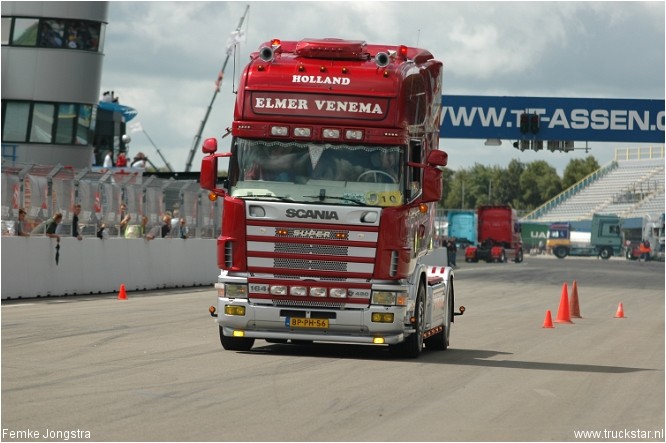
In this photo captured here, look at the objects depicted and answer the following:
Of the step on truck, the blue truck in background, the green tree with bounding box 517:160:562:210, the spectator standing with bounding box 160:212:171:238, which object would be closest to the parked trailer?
the blue truck in background

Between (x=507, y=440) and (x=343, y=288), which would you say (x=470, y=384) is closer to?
(x=343, y=288)

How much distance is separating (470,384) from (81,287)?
55.4 feet

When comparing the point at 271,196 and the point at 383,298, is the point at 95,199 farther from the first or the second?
the point at 383,298

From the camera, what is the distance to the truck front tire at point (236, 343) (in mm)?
16125

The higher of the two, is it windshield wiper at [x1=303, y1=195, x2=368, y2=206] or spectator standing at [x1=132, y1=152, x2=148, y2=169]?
spectator standing at [x1=132, y1=152, x2=148, y2=169]

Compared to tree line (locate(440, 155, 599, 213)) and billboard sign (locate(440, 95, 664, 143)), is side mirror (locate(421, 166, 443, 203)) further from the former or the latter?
tree line (locate(440, 155, 599, 213))

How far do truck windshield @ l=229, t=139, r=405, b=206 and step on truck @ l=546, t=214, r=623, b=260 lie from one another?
93945mm

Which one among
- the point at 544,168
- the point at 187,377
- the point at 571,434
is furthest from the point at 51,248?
the point at 544,168

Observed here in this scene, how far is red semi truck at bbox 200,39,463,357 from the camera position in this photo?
15.1 meters

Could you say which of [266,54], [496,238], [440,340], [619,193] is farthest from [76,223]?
[619,193]

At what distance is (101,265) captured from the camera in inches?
1180

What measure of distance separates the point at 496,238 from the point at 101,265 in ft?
196

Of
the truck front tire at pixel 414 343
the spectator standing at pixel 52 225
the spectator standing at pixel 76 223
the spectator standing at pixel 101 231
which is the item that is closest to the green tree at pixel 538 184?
the spectator standing at pixel 101 231

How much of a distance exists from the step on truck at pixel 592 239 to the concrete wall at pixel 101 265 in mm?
74369
